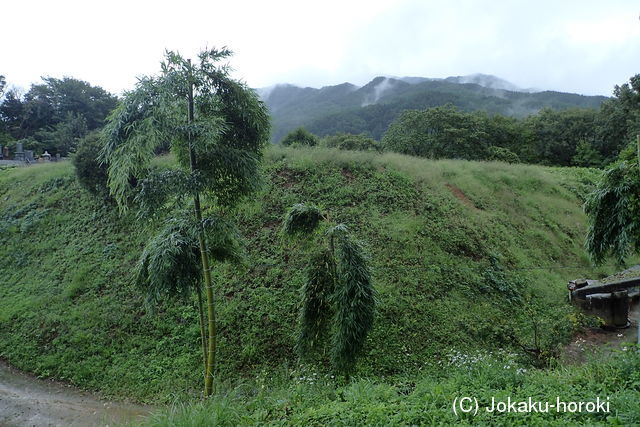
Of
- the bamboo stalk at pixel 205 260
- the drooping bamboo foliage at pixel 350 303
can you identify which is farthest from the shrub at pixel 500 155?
the bamboo stalk at pixel 205 260

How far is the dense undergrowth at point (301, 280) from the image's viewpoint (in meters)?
7.71

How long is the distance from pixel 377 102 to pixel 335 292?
70321 mm

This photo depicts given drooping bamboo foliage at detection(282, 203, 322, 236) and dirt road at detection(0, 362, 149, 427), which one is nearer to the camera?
drooping bamboo foliage at detection(282, 203, 322, 236)

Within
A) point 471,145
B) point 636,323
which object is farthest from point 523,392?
point 471,145

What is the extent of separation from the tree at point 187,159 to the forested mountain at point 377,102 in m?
17.8

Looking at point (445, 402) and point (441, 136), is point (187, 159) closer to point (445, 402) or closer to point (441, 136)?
point (445, 402)

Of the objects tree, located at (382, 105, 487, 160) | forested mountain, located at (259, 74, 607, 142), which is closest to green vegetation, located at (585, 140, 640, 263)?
forested mountain, located at (259, 74, 607, 142)

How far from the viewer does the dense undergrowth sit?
771 centimetres

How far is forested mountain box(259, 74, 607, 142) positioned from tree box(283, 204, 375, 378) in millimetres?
18426

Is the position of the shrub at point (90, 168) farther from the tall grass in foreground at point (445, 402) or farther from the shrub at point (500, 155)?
the shrub at point (500, 155)

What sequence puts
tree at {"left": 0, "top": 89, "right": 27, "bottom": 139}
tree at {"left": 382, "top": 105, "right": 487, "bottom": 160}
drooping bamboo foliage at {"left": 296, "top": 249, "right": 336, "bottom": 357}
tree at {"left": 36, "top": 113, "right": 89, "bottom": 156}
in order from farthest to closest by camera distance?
tree at {"left": 0, "top": 89, "right": 27, "bottom": 139} < tree at {"left": 36, "top": 113, "right": 89, "bottom": 156} < tree at {"left": 382, "top": 105, "right": 487, "bottom": 160} < drooping bamboo foliage at {"left": 296, "top": 249, "right": 336, "bottom": 357}

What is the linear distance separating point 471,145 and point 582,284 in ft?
65.3

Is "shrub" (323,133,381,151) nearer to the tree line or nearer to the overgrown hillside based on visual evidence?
the overgrown hillside

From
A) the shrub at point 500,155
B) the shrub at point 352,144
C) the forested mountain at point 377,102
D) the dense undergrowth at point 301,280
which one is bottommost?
the dense undergrowth at point 301,280
